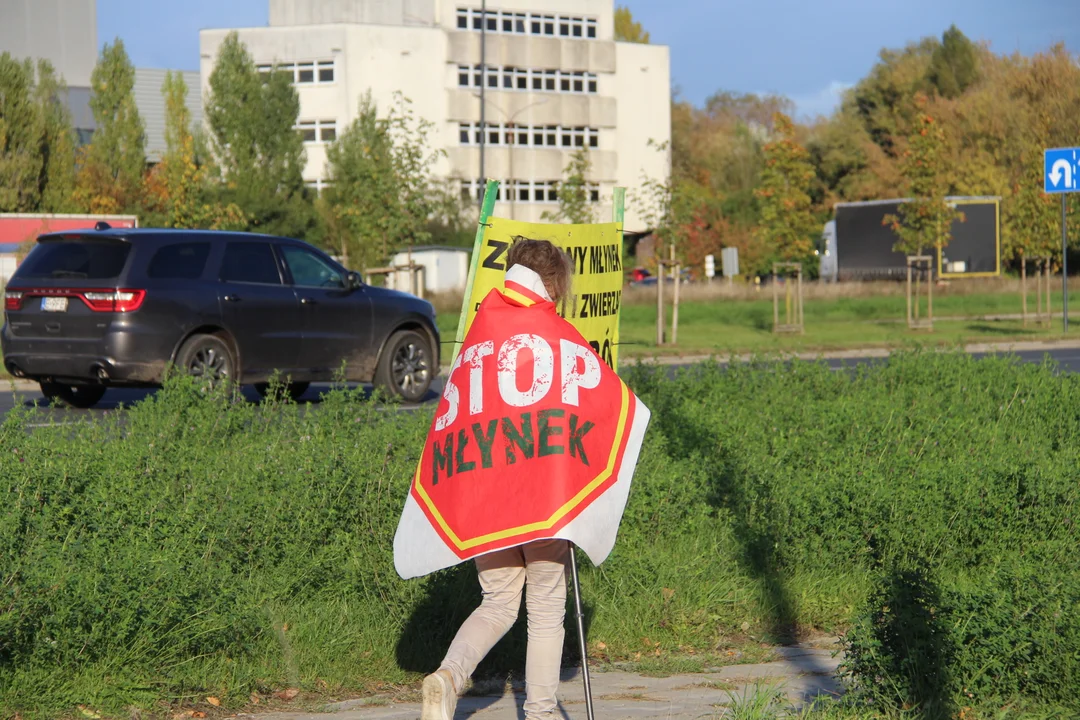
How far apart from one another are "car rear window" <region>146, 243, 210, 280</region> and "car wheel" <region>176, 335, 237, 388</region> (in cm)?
66

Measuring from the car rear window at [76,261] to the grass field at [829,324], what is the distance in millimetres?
9908

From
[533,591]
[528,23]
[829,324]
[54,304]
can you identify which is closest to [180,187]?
[829,324]

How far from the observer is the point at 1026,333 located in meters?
30.5

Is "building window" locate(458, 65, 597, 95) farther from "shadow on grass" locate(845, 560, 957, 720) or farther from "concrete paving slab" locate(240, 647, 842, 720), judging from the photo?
"shadow on grass" locate(845, 560, 957, 720)

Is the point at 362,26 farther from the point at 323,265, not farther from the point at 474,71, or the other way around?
the point at 323,265

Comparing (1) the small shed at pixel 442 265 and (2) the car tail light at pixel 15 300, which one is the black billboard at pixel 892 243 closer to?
(1) the small shed at pixel 442 265

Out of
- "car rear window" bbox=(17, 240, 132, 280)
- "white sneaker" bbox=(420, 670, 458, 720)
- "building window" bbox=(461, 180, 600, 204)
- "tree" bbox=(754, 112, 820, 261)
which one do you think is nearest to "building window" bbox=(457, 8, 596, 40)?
"building window" bbox=(461, 180, 600, 204)

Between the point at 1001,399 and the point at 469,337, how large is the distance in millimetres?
7265

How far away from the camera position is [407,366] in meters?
16.4

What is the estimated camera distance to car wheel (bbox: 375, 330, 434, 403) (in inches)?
633

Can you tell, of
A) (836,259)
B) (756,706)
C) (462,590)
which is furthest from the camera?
(836,259)

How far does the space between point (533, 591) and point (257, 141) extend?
61791 millimetres

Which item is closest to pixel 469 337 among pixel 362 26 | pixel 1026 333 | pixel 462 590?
pixel 462 590

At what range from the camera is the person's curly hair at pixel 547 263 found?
469 cm
